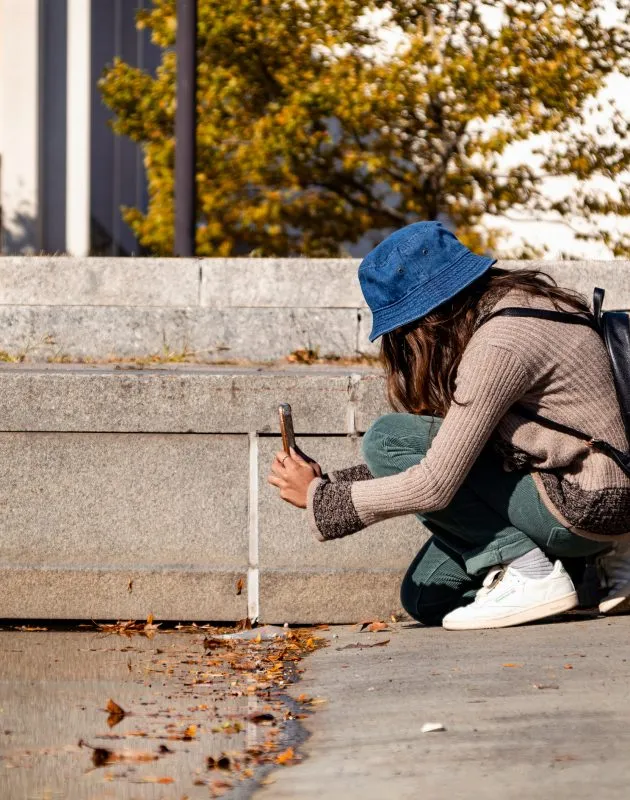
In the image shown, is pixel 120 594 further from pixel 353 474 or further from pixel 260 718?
pixel 260 718

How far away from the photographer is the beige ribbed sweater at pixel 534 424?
3.01 meters

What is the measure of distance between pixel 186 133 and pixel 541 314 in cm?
517

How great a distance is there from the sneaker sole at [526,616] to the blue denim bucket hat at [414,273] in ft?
3.10

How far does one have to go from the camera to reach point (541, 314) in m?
3.07

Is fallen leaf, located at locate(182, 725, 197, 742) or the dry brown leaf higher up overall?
the dry brown leaf

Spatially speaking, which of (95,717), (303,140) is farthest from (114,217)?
(95,717)

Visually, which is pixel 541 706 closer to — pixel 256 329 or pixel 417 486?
pixel 417 486

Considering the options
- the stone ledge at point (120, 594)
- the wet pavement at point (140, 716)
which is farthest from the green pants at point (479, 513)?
the stone ledge at point (120, 594)

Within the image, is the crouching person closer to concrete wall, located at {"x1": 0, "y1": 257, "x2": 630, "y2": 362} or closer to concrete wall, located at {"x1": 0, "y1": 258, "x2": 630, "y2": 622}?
concrete wall, located at {"x1": 0, "y1": 258, "x2": 630, "y2": 622}

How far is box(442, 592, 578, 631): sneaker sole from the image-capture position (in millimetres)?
3375

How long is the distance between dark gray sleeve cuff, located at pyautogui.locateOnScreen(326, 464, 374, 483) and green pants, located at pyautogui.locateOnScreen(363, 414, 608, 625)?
0.04 m

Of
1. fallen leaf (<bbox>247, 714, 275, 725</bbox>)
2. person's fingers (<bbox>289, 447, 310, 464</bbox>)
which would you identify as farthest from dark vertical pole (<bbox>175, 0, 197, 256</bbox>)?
fallen leaf (<bbox>247, 714, 275, 725</bbox>)

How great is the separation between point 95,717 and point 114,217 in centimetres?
1526

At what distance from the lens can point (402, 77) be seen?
9.75 metres
